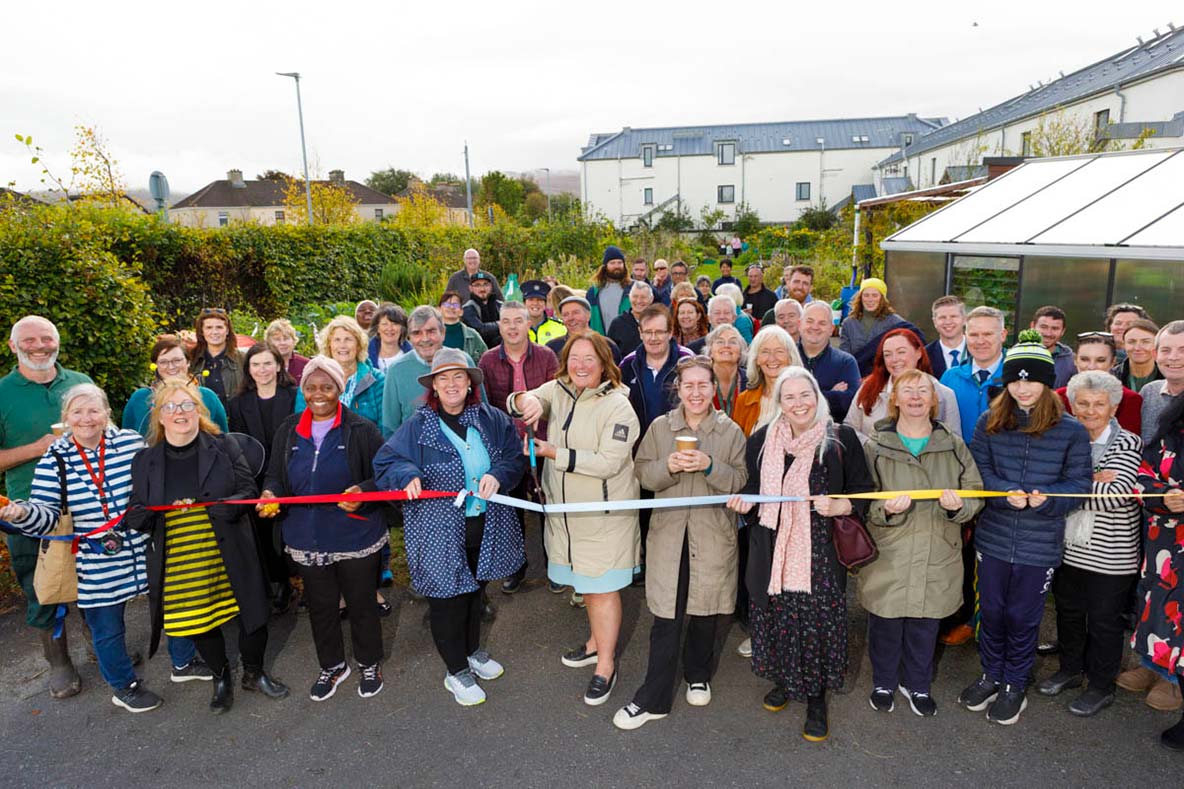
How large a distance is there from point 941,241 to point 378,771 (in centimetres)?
871

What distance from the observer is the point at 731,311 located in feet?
20.5

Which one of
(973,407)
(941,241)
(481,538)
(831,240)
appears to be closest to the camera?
(481,538)

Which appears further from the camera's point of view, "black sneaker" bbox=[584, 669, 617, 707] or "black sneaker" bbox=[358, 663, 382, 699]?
"black sneaker" bbox=[358, 663, 382, 699]

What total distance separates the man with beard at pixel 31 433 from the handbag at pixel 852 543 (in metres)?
4.61

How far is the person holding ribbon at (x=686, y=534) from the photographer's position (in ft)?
12.3

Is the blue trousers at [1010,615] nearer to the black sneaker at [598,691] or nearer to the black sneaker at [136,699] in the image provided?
the black sneaker at [598,691]

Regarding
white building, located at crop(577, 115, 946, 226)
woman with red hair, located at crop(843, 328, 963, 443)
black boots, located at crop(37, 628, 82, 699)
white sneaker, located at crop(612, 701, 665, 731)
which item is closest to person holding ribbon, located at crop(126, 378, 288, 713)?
black boots, located at crop(37, 628, 82, 699)

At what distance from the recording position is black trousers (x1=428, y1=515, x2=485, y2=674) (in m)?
4.02

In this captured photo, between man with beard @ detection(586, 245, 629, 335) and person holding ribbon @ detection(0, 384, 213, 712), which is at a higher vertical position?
man with beard @ detection(586, 245, 629, 335)

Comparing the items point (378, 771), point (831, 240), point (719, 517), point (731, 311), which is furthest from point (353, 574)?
point (831, 240)

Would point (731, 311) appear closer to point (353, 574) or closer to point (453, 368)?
point (453, 368)

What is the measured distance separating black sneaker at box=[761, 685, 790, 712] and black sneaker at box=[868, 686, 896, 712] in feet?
1.54

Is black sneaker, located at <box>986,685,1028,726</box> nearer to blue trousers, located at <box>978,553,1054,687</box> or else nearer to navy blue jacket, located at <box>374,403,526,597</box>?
blue trousers, located at <box>978,553,1054,687</box>

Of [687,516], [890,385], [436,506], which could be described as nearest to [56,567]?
[436,506]
